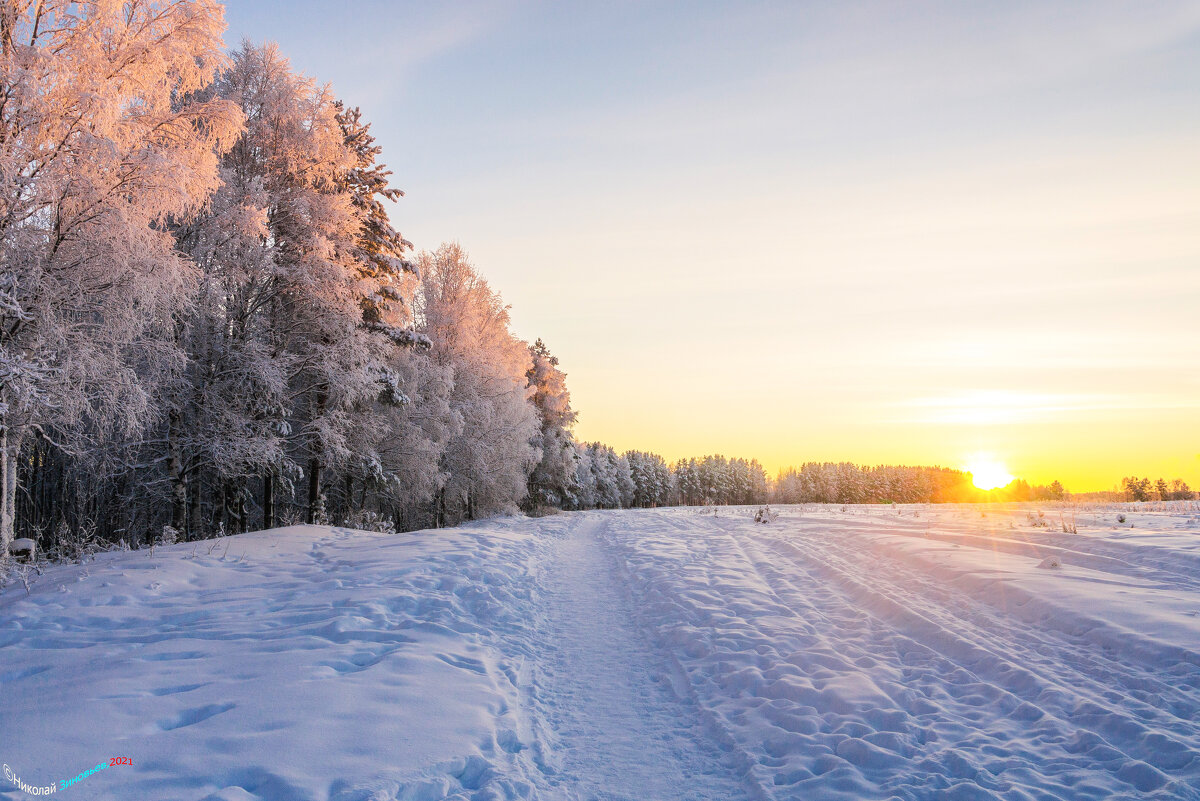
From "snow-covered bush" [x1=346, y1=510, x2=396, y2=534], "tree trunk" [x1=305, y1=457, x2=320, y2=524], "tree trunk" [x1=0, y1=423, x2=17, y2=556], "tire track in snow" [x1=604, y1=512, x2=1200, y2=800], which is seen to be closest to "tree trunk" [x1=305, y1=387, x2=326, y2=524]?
"tree trunk" [x1=305, y1=457, x2=320, y2=524]

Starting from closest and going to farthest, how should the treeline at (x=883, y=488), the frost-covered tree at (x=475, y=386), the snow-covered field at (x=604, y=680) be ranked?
the snow-covered field at (x=604, y=680) < the frost-covered tree at (x=475, y=386) < the treeline at (x=883, y=488)

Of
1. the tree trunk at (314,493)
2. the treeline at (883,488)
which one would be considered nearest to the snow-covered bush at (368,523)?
the tree trunk at (314,493)

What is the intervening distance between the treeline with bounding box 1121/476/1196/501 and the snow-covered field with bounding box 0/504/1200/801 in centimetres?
Result: 5898

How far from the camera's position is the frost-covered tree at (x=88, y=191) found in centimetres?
848

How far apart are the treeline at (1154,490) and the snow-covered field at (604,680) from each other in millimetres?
58977

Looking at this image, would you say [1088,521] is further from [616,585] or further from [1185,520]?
[616,585]

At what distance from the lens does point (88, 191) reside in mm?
8844

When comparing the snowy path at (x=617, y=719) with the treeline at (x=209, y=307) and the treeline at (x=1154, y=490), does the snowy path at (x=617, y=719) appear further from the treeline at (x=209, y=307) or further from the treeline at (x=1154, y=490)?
the treeline at (x=1154, y=490)

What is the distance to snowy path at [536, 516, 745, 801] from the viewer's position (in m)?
4.21

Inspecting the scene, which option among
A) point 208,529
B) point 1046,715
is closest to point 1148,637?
point 1046,715

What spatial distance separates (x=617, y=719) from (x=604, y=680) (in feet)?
3.25

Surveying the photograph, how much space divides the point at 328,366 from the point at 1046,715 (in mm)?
16457

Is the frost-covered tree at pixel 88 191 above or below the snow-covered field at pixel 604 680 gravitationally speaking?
above

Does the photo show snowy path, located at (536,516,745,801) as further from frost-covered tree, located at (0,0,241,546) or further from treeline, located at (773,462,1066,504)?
treeline, located at (773,462,1066,504)
